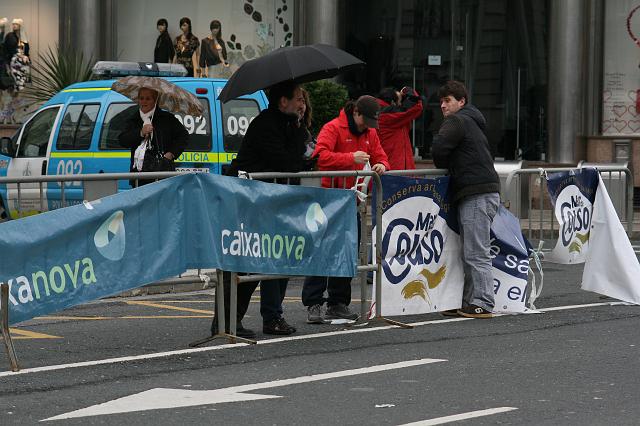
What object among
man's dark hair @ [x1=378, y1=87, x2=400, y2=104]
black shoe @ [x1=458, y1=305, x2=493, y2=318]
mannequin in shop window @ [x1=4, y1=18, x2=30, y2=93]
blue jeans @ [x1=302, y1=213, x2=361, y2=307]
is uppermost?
mannequin in shop window @ [x1=4, y1=18, x2=30, y2=93]

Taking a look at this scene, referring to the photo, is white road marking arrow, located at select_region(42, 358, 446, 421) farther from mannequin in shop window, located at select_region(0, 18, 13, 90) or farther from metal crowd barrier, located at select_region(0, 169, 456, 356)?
mannequin in shop window, located at select_region(0, 18, 13, 90)

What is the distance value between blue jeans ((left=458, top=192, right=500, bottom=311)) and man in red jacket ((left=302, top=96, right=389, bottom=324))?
2.56 feet

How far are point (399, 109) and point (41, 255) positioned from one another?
243 inches

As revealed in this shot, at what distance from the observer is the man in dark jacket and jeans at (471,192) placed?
11469mm

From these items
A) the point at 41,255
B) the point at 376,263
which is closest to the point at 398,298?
the point at 376,263

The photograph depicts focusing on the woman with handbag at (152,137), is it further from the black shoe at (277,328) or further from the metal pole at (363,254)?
the black shoe at (277,328)

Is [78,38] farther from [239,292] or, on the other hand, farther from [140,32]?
[239,292]

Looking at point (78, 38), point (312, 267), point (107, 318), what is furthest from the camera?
point (78, 38)

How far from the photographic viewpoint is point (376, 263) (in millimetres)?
10914

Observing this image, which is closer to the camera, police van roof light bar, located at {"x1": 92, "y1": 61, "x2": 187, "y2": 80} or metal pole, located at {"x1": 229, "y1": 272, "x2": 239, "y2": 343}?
metal pole, located at {"x1": 229, "y1": 272, "x2": 239, "y2": 343}

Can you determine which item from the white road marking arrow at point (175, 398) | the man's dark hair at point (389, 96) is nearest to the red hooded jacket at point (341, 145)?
the man's dark hair at point (389, 96)

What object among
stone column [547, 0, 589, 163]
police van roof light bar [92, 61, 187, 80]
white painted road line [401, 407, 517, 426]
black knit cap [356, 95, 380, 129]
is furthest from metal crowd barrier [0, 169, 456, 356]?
stone column [547, 0, 589, 163]

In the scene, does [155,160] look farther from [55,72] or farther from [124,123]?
[55,72]

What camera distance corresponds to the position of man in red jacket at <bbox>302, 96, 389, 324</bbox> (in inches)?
435
